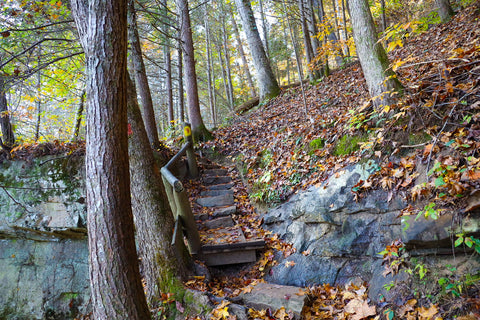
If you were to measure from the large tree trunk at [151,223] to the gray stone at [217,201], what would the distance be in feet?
7.07

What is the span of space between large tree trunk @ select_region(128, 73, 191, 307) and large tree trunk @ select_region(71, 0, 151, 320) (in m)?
1.45

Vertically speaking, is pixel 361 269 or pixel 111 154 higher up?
pixel 111 154

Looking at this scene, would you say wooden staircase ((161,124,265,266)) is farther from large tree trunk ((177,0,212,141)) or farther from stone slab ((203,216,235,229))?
large tree trunk ((177,0,212,141))

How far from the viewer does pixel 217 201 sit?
6.83 m

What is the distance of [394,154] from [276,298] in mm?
2573

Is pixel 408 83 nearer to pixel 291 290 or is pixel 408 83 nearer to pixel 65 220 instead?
pixel 291 290

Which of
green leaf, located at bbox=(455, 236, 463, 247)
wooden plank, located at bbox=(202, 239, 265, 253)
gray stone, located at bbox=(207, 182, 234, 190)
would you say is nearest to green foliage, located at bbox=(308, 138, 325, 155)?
wooden plank, located at bbox=(202, 239, 265, 253)

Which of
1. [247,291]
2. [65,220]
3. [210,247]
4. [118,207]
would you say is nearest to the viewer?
[118,207]

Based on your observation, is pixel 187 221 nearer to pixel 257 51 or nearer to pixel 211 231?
pixel 211 231

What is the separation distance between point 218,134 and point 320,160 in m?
5.56


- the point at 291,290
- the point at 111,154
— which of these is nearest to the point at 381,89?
the point at 291,290

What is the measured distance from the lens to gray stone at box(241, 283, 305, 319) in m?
3.50

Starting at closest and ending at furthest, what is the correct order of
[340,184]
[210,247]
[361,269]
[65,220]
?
1. [361,269]
2. [340,184]
3. [210,247]
4. [65,220]

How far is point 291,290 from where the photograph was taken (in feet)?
12.7
